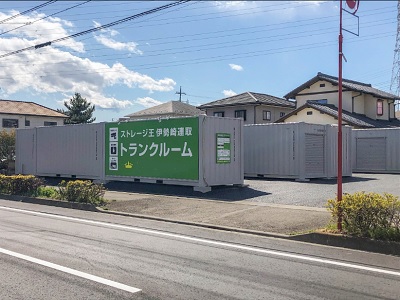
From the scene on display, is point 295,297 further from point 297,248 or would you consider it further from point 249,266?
point 297,248

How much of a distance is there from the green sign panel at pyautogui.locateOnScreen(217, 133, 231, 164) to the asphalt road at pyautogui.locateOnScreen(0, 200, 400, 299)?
278 inches

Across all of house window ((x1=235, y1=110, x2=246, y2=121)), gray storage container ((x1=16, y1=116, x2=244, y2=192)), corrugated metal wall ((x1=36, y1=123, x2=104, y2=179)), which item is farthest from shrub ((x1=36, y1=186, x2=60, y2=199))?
house window ((x1=235, y1=110, x2=246, y2=121))

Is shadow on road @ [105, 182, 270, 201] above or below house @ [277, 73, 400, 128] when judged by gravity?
below

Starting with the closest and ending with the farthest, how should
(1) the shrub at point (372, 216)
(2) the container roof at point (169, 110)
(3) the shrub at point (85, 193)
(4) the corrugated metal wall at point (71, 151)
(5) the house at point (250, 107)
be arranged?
(1) the shrub at point (372, 216) → (3) the shrub at point (85, 193) → (4) the corrugated metal wall at point (71, 151) → (5) the house at point (250, 107) → (2) the container roof at point (169, 110)

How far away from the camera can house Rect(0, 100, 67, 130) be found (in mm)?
48812

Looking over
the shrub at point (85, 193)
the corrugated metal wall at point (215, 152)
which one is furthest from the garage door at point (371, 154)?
the shrub at point (85, 193)

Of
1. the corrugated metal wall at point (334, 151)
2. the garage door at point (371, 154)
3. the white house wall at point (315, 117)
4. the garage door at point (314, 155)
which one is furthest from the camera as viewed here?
the white house wall at point (315, 117)

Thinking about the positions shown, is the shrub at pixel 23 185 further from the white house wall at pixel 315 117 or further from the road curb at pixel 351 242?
the white house wall at pixel 315 117

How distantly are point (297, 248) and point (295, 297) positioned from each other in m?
3.04

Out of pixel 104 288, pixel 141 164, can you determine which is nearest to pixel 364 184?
pixel 141 164

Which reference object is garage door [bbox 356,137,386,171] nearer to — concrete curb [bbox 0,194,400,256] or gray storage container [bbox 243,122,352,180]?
gray storage container [bbox 243,122,352,180]

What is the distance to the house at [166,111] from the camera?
167 feet

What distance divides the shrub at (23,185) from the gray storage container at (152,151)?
12.0ft

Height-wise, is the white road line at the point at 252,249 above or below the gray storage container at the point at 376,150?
below
